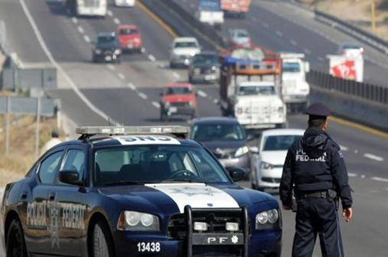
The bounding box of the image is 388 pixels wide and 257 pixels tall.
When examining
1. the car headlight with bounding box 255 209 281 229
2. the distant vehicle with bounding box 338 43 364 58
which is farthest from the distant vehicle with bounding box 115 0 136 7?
the car headlight with bounding box 255 209 281 229

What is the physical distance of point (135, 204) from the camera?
12102 millimetres

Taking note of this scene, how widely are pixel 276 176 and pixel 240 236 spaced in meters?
18.1

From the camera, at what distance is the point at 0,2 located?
97.6m

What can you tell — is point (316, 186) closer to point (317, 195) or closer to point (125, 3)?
point (317, 195)

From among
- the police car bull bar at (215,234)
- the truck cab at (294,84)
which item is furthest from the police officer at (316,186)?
the truck cab at (294,84)

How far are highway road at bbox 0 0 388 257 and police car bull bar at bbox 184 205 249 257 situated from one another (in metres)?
5.23

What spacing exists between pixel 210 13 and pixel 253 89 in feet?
148

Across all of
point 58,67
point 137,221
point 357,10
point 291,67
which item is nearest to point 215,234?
point 137,221

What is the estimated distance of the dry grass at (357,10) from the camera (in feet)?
344

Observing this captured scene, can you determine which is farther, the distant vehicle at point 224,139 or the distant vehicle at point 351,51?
the distant vehicle at point 351,51

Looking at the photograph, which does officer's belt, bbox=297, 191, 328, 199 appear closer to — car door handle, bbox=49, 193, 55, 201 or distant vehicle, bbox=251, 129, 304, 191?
car door handle, bbox=49, 193, 55, 201

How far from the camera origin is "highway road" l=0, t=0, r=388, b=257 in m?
24.8

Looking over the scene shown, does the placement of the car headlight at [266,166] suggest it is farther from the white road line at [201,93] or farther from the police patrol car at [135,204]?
the white road line at [201,93]

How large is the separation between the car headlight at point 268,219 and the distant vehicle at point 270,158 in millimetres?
17326
